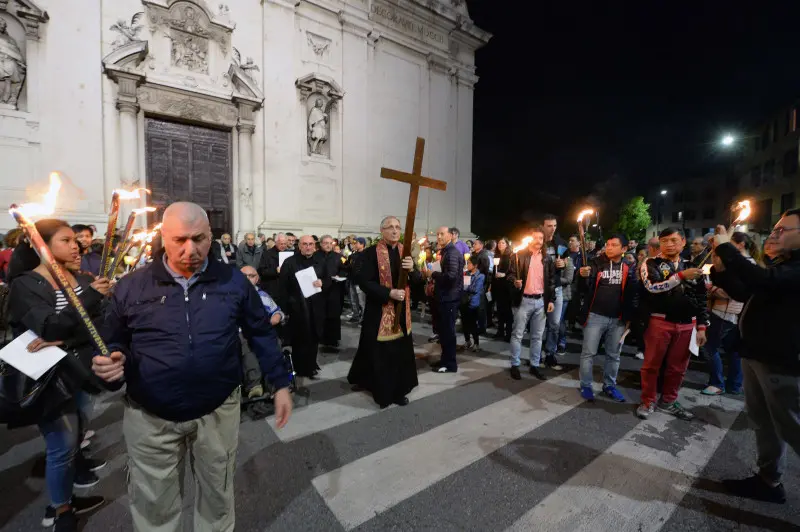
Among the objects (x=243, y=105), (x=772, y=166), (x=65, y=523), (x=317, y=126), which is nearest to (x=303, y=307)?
(x=65, y=523)

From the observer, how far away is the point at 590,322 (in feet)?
16.6

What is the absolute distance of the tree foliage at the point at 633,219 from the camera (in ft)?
133

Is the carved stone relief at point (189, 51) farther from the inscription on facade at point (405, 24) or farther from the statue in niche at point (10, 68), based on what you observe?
the inscription on facade at point (405, 24)

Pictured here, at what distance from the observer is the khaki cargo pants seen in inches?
79.2

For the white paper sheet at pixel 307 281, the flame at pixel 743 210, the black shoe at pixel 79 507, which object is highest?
the flame at pixel 743 210

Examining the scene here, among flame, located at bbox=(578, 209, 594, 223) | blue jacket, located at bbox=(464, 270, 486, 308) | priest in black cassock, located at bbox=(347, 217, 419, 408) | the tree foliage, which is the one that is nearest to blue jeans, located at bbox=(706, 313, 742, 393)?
flame, located at bbox=(578, 209, 594, 223)

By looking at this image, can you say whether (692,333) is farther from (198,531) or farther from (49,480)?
(49,480)

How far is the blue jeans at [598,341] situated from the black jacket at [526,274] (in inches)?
34.5

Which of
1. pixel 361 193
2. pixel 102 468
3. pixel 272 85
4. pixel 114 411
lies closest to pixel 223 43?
pixel 272 85

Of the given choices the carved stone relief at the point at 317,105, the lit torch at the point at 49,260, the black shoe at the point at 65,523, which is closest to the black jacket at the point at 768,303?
the lit torch at the point at 49,260

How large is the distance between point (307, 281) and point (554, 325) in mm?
4138

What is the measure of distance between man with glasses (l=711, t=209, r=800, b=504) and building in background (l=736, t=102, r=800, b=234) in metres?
30.4

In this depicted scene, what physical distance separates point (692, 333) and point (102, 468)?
6.13 meters

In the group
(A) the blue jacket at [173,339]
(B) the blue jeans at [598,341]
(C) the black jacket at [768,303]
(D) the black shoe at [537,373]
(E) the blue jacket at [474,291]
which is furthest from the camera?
(E) the blue jacket at [474,291]
